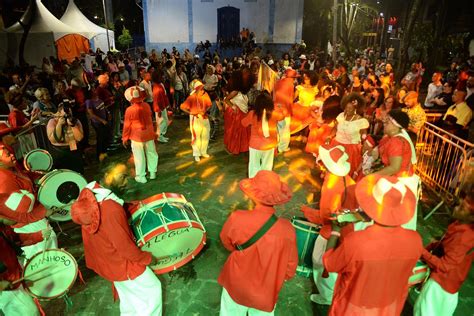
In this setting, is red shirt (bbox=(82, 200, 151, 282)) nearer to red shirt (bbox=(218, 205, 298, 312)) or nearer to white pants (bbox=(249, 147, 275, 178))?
red shirt (bbox=(218, 205, 298, 312))

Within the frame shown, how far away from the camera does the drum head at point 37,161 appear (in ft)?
17.4

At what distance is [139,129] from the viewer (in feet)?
22.0

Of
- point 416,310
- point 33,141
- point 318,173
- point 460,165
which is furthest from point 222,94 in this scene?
point 416,310

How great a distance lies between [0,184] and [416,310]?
4.44 m

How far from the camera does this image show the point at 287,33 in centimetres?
2702

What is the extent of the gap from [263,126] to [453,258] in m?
3.71

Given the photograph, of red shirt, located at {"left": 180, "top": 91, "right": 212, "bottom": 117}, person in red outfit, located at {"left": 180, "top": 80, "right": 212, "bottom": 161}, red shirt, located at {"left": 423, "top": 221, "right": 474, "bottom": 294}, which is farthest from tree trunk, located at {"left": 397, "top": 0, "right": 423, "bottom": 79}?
red shirt, located at {"left": 423, "top": 221, "right": 474, "bottom": 294}

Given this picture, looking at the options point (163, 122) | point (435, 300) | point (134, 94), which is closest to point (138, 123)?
point (134, 94)

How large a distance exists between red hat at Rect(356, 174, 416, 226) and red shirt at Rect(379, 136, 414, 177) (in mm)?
1916

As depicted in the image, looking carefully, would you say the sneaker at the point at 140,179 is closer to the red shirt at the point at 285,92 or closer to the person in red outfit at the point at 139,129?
the person in red outfit at the point at 139,129

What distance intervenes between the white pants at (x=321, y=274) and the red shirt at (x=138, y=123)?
13.9 feet

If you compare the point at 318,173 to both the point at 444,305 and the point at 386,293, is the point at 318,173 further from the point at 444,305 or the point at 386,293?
the point at 386,293

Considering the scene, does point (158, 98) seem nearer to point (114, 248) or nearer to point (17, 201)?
point (17, 201)

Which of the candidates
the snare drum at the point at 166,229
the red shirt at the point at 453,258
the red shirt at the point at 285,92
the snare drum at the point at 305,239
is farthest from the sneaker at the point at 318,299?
the red shirt at the point at 285,92
